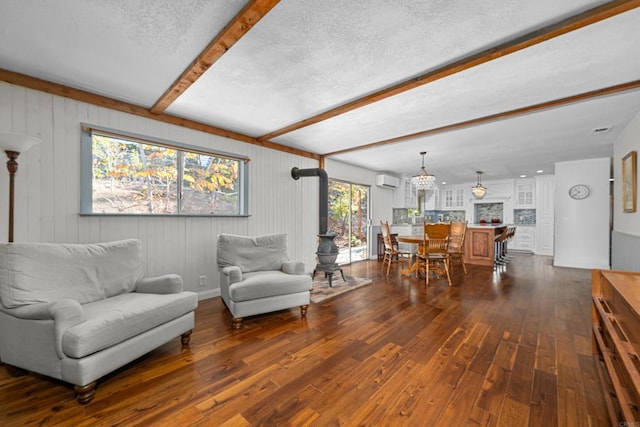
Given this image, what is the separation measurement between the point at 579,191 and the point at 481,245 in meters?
2.21

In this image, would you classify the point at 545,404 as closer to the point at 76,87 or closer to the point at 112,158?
the point at 112,158

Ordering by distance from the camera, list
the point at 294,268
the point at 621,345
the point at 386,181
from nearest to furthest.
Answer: the point at 621,345, the point at 294,268, the point at 386,181

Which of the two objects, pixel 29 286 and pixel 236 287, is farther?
pixel 236 287

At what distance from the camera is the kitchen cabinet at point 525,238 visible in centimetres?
788

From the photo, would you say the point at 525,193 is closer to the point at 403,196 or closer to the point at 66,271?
the point at 403,196

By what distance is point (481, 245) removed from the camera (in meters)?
5.85

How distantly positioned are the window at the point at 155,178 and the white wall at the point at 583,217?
675cm

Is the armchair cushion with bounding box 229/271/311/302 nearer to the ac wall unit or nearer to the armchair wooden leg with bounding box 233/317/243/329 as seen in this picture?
the armchair wooden leg with bounding box 233/317/243/329

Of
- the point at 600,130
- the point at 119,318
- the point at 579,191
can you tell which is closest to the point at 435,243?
the point at 600,130

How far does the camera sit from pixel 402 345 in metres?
2.20

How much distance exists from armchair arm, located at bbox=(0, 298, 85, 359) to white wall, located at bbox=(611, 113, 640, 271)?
18.1 ft

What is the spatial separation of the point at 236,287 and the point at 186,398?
3.41ft

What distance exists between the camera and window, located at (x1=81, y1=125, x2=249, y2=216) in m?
2.68

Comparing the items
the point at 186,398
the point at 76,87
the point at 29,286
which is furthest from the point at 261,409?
the point at 76,87
